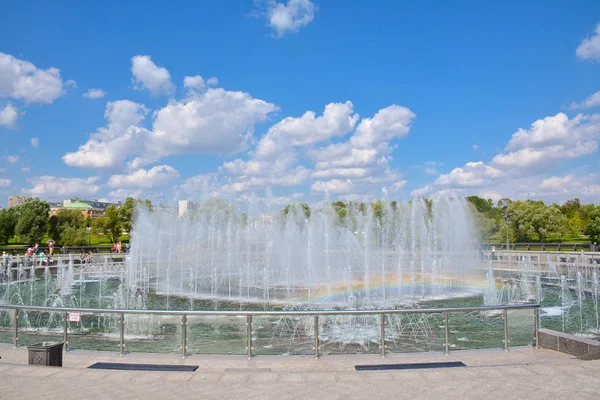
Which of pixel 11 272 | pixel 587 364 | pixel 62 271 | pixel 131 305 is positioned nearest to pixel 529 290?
pixel 587 364

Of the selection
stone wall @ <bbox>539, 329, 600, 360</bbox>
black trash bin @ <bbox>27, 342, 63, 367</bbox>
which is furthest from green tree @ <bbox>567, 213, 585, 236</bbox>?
black trash bin @ <bbox>27, 342, 63, 367</bbox>

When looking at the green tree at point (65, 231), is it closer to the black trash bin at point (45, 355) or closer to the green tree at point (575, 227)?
the black trash bin at point (45, 355)

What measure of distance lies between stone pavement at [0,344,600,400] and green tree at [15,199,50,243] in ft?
220

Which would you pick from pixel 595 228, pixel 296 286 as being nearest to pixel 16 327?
pixel 296 286

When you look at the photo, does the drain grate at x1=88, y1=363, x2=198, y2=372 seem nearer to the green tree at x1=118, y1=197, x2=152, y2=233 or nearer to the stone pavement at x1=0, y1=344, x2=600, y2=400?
the stone pavement at x1=0, y1=344, x2=600, y2=400

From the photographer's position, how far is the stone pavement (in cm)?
659

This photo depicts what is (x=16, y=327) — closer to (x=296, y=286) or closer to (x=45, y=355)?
(x=45, y=355)

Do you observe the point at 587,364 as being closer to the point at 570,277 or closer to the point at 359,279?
the point at 359,279

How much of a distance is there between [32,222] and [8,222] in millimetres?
9567

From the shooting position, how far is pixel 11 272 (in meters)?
33.7

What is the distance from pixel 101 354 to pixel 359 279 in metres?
23.4

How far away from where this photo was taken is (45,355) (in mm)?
8133

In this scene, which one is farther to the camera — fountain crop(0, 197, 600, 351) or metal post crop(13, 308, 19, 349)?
fountain crop(0, 197, 600, 351)

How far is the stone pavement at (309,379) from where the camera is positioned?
6.59 metres
